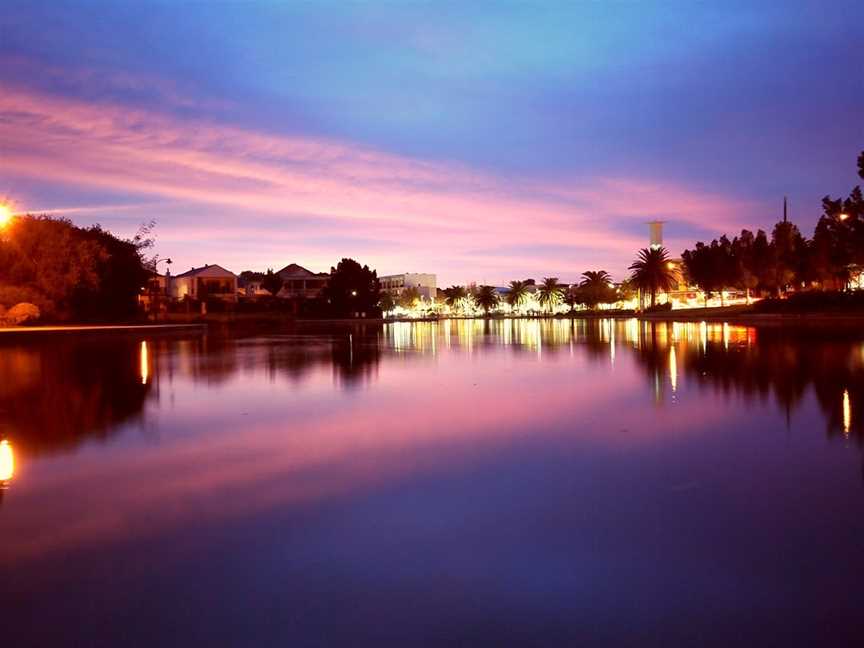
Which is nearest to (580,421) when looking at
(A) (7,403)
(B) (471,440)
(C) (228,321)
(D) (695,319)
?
(B) (471,440)

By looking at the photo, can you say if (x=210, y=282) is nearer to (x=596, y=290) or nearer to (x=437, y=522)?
(x=596, y=290)

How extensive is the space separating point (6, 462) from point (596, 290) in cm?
12587

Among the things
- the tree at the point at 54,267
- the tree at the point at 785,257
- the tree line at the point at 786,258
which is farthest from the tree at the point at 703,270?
the tree at the point at 54,267

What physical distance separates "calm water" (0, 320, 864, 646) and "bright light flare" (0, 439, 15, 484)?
63 mm

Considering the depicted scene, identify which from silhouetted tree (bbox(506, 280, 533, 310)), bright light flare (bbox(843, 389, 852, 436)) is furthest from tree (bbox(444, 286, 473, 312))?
bright light flare (bbox(843, 389, 852, 436))

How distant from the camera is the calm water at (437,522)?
3783mm

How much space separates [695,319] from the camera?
6819cm

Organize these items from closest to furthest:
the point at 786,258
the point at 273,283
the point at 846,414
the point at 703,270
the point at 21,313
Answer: the point at 846,414 → the point at 21,313 → the point at 786,258 → the point at 703,270 → the point at 273,283

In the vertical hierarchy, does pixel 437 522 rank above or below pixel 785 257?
below

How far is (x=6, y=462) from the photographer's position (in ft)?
24.9

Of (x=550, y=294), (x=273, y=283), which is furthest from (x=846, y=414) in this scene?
(x=550, y=294)

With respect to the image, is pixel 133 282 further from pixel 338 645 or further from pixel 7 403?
pixel 338 645

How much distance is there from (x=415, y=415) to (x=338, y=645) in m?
7.16

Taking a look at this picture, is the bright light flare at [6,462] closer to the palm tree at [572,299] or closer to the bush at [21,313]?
the bush at [21,313]
